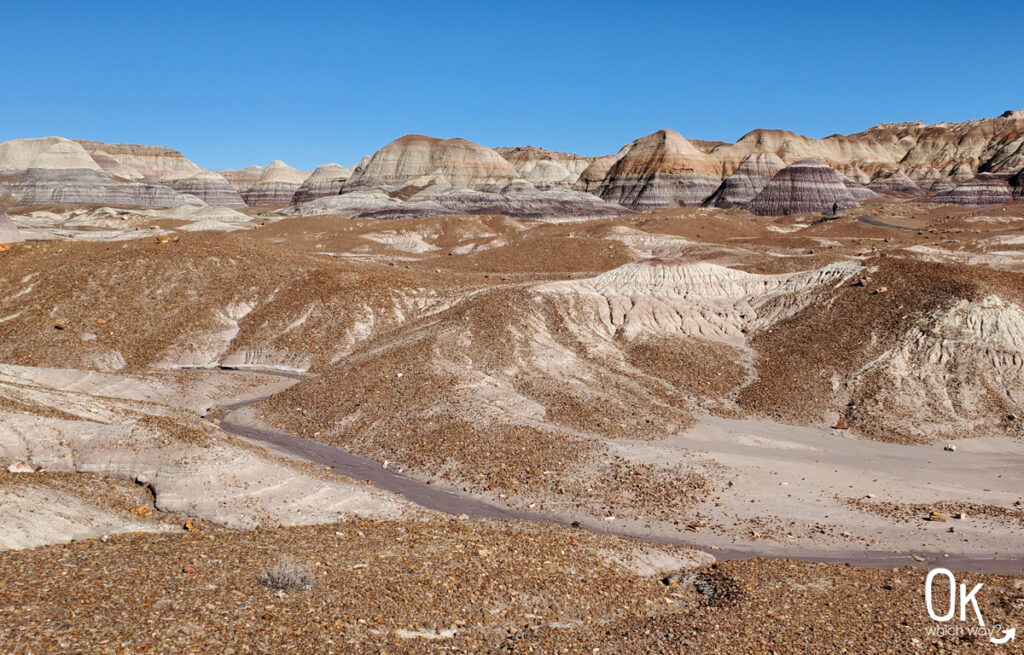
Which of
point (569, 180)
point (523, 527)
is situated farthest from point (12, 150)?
point (523, 527)

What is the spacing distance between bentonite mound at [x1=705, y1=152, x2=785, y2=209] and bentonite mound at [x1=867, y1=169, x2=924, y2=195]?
99.3 feet

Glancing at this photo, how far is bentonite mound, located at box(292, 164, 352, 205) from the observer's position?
12419 centimetres

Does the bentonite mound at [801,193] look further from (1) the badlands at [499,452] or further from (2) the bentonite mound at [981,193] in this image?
(1) the badlands at [499,452]

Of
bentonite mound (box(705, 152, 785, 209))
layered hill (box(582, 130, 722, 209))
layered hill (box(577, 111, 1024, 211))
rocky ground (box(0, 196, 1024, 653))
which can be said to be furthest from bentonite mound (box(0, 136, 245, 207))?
bentonite mound (box(705, 152, 785, 209))

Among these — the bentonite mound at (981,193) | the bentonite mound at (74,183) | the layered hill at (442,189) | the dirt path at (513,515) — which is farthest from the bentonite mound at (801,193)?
the dirt path at (513,515)

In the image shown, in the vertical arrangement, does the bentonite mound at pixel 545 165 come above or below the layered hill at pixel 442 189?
above

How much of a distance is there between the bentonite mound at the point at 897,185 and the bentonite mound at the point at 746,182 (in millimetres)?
30255

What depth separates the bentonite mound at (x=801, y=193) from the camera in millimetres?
98431

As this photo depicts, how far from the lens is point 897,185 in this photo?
130 m

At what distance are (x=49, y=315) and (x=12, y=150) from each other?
112m

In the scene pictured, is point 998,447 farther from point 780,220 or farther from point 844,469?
point 780,220

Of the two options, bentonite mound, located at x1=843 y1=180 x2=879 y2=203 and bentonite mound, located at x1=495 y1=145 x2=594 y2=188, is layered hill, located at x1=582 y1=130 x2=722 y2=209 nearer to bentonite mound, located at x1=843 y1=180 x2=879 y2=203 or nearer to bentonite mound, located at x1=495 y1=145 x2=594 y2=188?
bentonite mound, located at x1=495 y1=145 x2=594 y2=188

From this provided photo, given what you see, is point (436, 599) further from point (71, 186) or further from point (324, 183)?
point (324, 183)

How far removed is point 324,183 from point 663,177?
5898 centimetres
